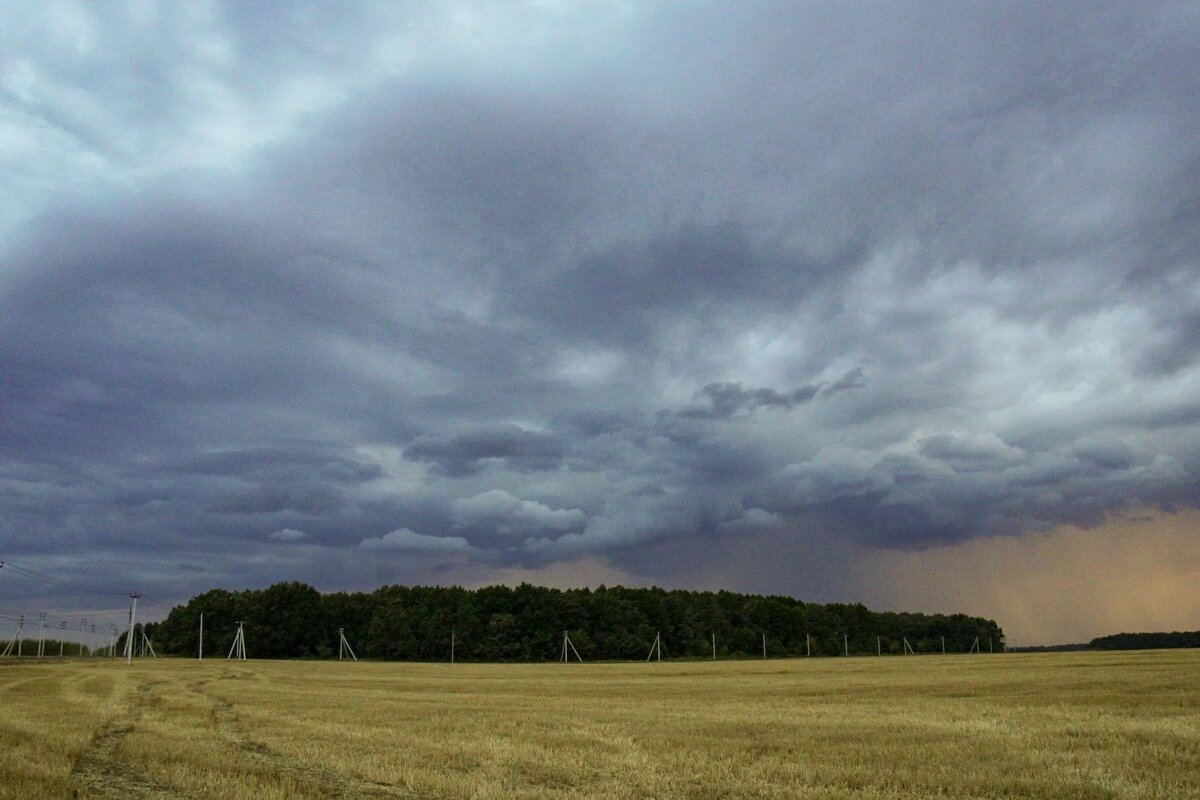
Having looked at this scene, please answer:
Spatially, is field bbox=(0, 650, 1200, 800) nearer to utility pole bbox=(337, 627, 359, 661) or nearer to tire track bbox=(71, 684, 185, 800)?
tire track bbox=(71, 684, 185, 800)

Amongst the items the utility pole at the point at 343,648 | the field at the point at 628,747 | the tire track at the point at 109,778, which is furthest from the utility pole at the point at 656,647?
the tire track at the point at 109,778

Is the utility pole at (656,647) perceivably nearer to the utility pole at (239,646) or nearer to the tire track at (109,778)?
the utility pole at (239,646)

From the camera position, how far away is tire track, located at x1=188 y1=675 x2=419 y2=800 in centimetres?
1942

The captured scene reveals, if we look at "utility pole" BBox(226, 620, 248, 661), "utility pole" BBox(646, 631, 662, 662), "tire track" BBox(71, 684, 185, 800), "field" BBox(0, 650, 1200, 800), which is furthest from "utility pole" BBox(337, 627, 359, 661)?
"tire track" BBox(71, 684, 185, 800)

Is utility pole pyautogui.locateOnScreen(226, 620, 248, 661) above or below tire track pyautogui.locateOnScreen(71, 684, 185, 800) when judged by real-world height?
below

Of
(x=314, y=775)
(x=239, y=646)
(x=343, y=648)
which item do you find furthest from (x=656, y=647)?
(x=314, y=775)

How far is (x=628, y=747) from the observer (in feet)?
87.5

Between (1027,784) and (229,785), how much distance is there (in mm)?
17692

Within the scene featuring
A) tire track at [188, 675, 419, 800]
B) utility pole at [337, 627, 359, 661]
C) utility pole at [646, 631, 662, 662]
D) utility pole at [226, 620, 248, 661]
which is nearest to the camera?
tire track at [188, 675, 419, 800]

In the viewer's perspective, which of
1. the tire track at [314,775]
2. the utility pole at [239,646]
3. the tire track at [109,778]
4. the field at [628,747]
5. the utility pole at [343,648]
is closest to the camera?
the tire track at [109,778]

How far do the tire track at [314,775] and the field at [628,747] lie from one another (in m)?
0.11

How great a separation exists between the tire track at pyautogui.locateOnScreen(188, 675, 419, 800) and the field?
115 mm

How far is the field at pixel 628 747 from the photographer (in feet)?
64.5

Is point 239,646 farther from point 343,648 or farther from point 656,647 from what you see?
point 656,647
